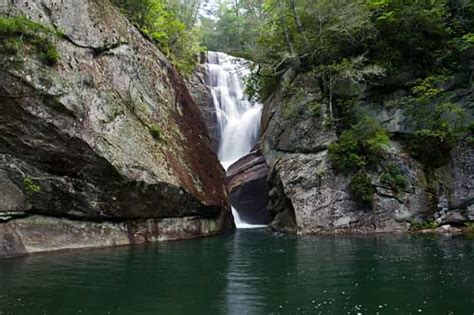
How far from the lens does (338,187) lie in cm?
2216

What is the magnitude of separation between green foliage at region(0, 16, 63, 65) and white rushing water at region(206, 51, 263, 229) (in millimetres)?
15416

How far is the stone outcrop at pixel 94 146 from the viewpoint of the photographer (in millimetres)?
15680

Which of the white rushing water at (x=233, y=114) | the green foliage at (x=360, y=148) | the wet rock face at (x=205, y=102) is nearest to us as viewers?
the green foliage at (x=360, y=148)

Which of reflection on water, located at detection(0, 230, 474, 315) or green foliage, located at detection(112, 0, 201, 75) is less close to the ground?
green foliage, located at detection(112, 0, 201, 75)

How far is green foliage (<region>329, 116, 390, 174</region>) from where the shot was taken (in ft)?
72.4

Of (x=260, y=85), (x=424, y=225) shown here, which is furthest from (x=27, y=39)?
(x=424, y=225)

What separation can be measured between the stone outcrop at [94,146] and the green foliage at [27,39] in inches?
9.9

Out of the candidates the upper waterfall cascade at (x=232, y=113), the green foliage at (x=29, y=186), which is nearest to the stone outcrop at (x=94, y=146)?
the green foliage at (x=29, y=186)

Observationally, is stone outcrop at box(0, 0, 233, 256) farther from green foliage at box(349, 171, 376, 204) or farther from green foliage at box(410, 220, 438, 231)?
green foliage at box(410, 220, 438, 231)

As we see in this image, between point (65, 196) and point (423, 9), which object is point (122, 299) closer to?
point (65, 196)

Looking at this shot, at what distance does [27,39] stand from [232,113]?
20.9m

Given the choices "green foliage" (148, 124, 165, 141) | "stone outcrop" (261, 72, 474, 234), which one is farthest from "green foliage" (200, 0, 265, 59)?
"green foliage" (148, 124, 165, 141)

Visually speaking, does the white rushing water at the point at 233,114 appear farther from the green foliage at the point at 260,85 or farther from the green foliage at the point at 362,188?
the green foliage at the point at 362,188

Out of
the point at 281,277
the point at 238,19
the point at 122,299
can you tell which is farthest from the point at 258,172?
the point at 238,19
